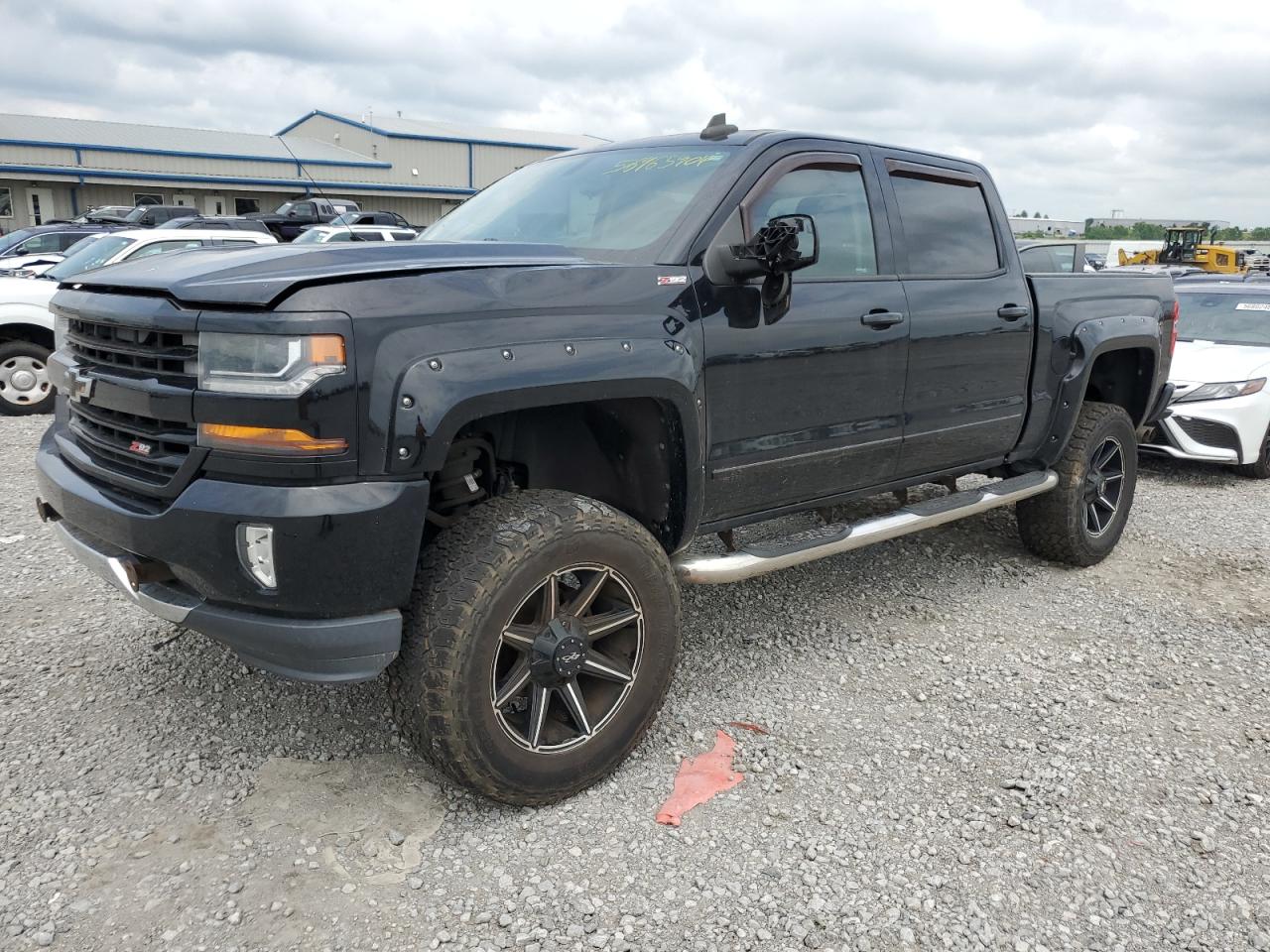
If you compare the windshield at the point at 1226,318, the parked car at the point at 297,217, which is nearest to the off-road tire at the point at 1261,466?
the windshield at the point at 1226,318

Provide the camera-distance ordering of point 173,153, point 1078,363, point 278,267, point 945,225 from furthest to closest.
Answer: point 173,153
point 1078,363
point 945,225
point 278,267

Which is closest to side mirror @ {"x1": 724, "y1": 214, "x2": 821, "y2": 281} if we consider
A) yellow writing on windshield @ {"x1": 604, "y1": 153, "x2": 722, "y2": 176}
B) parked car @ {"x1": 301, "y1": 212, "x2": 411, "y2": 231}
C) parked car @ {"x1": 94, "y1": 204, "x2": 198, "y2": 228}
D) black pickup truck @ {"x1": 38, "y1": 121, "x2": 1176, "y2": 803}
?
black pickup truck @ {"x1": 38, "y1": 121, "x2": 1176, "y2": 803}

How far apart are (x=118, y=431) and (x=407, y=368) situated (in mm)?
950

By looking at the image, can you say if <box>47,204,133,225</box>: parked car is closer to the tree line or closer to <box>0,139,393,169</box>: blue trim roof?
<box>0,139,393,169</box>: blue trim roof

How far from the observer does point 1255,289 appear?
894 centimetres

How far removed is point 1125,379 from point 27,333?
8924mm

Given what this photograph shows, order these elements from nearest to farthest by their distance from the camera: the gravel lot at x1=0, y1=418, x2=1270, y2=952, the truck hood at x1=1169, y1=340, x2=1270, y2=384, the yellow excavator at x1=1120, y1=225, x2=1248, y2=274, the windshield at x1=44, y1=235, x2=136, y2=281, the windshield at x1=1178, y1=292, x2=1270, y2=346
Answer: the gravel lot at x1=0, y1=418, x2=1270, y2=952, the truck hood at x1=1169, y1=340, x2=1270, y2=384, the windshield at x1=1178, y1=292, x2=1270, y2=346, the windshield at x1=44, y1=235, x2=136, y2=281, the yellow excavator at x1=1120, y1=225, x2=1248, y2=274

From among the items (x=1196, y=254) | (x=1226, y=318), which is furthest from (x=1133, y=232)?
(x=1226, y=318)

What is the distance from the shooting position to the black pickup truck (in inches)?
95.7

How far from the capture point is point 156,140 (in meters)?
40.8

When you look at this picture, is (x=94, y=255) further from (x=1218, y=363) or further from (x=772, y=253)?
(x=1218, y=363)

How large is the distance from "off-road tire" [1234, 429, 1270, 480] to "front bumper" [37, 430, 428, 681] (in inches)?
296

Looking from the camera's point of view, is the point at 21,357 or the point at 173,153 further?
the point at 173,153

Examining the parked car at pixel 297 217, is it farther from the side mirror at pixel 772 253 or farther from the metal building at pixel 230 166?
the side mirror at pixel 772 253
